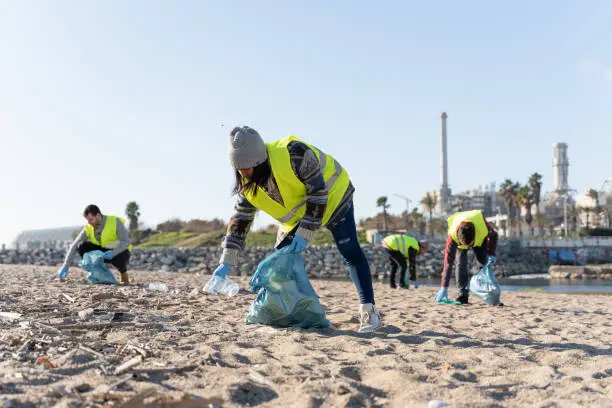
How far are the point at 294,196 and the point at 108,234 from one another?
15.2 ft

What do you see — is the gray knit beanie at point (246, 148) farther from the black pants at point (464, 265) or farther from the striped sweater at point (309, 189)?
the black pants at point (464, 265)

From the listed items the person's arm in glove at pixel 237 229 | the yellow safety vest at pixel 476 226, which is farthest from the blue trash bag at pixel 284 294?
the yellow safety vest at pixel 476 226

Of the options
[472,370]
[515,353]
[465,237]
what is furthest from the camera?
[465,237]

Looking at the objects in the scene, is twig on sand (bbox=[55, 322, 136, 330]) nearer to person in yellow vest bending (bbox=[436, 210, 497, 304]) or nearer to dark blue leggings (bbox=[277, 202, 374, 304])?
dark blue leggings (bbox=[277, 202, 374, 304])

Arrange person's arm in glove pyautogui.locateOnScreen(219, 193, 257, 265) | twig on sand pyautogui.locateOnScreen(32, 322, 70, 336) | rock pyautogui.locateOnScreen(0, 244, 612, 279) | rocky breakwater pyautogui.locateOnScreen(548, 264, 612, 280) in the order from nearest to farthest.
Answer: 1. twig on sand pyautogui.locateOnScreen(32, 322, 70, 336)
2. person's arm in glove pyautogui.locateOnScreen(219, 193, 257, 265)
3. rocky breakwater pyautogui.locateOnScreen(548, 264, 612, 280)
4. rock pyautogui.locateOnScreen(0, 244, 612, 279)

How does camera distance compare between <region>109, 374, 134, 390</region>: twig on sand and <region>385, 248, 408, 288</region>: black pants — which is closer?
<region>109, 374, 134, 390</region>: twig on sand

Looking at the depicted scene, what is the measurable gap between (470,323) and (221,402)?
9.39 ft

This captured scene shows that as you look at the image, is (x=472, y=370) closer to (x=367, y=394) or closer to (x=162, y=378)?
(x=367, y=394)

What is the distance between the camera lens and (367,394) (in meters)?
2.19

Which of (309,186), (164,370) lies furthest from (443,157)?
(164,370)

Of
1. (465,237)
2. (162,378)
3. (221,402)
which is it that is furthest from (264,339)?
(465,237)

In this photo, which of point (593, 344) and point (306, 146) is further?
point (593, 344)

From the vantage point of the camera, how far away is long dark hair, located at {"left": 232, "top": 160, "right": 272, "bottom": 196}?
10.6 ft

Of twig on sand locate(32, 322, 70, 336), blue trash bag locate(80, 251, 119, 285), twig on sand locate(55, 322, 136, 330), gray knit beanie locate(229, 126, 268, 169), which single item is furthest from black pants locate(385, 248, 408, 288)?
twig on sand locate(32, 322, 70, 336)
